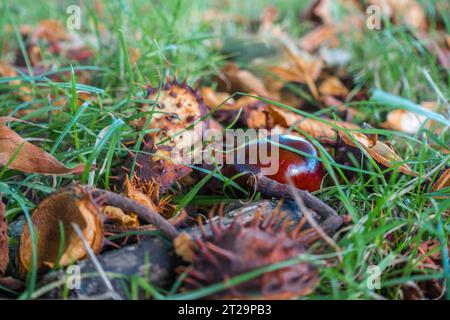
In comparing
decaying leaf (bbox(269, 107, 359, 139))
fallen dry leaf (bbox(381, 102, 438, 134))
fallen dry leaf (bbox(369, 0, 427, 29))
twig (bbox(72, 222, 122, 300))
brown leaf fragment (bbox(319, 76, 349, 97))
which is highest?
fallen dry leaf (bbox(369, 0, 427, 29))

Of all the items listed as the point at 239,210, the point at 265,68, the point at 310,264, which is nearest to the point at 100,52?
the point at 265,68

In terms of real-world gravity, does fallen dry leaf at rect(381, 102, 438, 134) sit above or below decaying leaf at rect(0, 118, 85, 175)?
below

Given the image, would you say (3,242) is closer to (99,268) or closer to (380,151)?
(99,268)

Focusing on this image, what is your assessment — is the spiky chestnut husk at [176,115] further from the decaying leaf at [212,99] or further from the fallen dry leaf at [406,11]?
the fallen dry leaf at [406,11]

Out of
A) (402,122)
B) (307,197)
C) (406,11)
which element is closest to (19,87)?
(307,197)

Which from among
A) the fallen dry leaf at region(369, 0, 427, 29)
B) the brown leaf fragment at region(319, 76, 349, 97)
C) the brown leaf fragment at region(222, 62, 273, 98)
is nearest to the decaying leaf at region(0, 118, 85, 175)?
the brown leaf fragment at region(222, 62, 273, 98)

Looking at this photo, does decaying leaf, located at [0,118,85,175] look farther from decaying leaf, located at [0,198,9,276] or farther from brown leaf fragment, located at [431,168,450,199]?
brown leaf fragment, located at [431,168,450,199]
